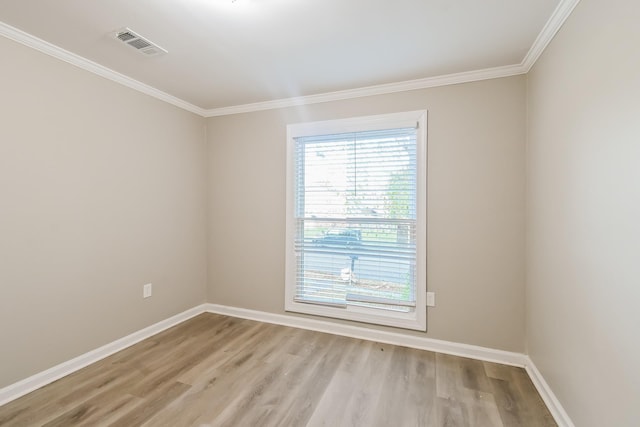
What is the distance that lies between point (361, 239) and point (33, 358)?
2638 mm

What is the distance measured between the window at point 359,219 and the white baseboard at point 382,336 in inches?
4.4

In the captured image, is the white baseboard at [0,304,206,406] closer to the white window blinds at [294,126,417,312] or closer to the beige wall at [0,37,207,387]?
the beige wall at [0,37,207,387]

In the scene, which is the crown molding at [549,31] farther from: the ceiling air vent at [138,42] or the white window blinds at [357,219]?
the ceiling air vent at [138,42]

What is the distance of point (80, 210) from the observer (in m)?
2.27

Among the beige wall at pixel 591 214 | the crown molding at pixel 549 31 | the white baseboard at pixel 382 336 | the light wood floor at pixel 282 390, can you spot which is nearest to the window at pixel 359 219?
the white baseboard at pixel 382 336

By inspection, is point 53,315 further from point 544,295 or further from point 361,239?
point 544,295

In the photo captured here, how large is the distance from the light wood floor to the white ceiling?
7.83ft

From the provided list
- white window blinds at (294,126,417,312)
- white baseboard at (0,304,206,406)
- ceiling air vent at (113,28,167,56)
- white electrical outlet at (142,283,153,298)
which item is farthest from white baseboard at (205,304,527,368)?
ceiling air vent at (113,28,167,56)

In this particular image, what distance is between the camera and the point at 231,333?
292 centimetres

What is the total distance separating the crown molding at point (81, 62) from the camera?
187 centimetres

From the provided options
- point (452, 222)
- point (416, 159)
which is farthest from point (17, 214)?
point (452, 222)

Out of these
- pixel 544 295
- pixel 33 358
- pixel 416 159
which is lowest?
pixel 33 358

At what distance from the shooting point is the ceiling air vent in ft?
6.25

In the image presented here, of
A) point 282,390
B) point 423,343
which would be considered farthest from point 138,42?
point 423,343
